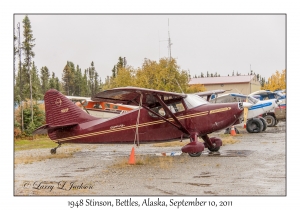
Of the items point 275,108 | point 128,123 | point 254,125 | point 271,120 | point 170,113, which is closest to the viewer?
point 170,113

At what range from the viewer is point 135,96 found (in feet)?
39.0

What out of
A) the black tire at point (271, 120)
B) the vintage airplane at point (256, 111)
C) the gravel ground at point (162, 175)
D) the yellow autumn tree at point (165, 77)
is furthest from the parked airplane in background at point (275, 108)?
the gravel ground at point (162, 175)

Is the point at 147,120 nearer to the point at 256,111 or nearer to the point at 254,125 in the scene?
the point at 256,111

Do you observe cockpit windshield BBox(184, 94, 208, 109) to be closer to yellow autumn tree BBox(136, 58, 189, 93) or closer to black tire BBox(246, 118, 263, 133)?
black tire BBox(246, 118, 263, 133)

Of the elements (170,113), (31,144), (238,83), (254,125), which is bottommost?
(31,144)

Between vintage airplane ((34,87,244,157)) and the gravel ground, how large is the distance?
75 cm

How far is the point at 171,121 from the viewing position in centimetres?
1209

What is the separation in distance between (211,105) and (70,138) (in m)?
5.19

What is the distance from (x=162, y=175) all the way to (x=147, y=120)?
11.2ft

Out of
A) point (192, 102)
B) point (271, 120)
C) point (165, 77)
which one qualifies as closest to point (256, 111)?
point (271, 120)

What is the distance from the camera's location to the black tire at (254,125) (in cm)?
2133
